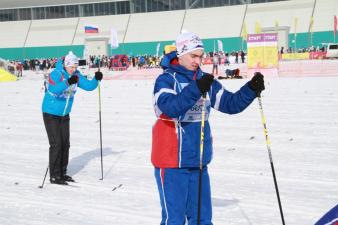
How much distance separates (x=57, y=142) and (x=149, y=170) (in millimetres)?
1427

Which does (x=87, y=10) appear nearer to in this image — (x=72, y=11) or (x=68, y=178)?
(x=72, y=11)

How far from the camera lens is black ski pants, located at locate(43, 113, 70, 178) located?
6.20 metres

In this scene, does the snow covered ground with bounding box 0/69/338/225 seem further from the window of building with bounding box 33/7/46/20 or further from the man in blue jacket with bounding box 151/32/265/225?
the window of building with bounding box 33/7/46/20

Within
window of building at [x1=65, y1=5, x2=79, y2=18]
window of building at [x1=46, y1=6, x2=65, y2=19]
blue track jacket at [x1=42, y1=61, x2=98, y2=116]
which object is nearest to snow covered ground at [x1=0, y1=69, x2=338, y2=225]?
blue track jacket at [x1=42, y1=61, x2=98, y2=116]

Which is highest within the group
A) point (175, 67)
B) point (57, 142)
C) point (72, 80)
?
point (175, 67)

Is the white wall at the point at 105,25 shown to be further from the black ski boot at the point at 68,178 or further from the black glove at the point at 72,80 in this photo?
the black glove at the point at 72,80

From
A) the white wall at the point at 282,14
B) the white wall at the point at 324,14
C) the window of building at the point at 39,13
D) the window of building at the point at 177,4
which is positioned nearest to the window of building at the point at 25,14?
the window of building at the point at 39,13

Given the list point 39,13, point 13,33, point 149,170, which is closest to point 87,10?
point 39,13

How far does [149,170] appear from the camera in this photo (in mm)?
6852

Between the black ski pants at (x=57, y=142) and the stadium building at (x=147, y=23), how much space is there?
1732 inches

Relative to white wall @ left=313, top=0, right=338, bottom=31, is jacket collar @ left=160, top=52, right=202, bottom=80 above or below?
below

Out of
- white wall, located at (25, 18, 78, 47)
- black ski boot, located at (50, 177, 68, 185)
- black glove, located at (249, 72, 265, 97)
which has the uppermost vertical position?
white wall, located at (25, 18, 78, 47)

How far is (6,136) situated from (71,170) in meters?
3.76

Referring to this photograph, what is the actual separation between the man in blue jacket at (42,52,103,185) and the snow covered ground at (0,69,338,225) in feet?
0.97
